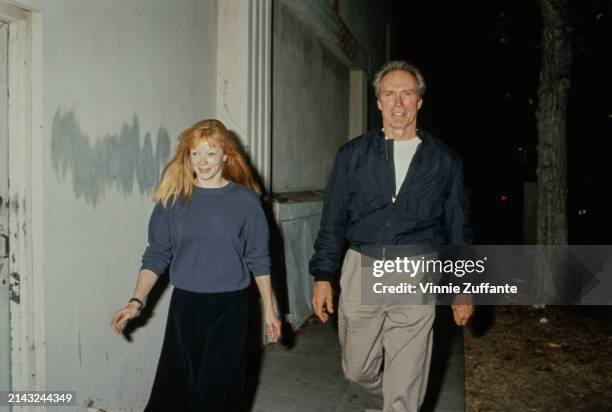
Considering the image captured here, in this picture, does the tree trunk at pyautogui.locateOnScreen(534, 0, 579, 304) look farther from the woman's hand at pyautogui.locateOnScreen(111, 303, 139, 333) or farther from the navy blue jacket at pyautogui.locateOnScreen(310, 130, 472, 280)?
the woman's hand at pyautogui.locateOnScreen(111, 303, 139, 333)

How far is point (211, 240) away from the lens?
2.65 meters

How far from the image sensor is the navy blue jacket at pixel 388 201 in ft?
9.80

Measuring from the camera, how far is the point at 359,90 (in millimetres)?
9570

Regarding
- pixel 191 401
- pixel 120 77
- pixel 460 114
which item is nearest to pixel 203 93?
pixel 120 77

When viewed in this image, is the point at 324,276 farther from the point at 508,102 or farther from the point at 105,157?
the point at 508,102

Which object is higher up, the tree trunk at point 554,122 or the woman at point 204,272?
the tree trunk at point 554,122

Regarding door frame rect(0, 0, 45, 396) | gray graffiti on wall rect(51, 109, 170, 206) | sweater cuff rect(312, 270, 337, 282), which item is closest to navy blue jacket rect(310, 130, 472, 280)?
sweater cuff rect(312, 270, 337, 282)

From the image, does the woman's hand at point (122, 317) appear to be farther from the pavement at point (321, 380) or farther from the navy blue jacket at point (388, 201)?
the pavement at point (321, 380)

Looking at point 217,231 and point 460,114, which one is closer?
point 217,231

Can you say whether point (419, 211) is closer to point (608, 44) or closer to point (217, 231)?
point (217, 231)

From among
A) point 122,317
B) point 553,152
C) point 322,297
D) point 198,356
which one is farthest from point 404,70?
point 553,152

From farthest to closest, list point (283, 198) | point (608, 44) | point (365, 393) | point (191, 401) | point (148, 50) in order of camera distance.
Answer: point (608, 44) < point (283, 198) < point (365, 393) < point (148, 50) < point (191, 401)

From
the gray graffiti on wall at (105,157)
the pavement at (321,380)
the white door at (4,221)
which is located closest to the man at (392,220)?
the pavement at (321,380)

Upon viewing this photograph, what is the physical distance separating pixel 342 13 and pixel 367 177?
5.84 meters
